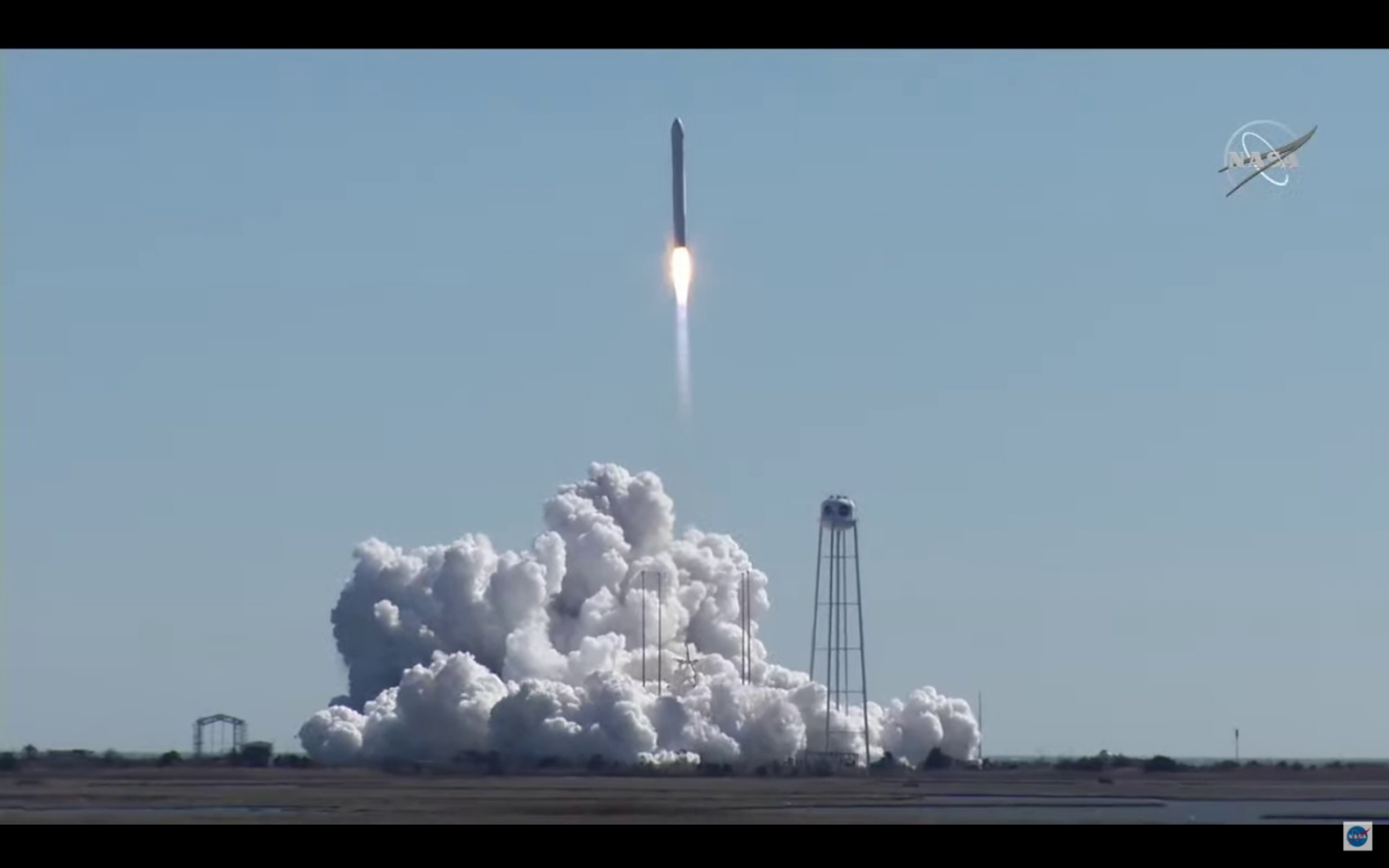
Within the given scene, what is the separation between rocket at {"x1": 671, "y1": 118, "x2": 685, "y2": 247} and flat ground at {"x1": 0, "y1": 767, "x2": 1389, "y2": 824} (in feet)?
85.5

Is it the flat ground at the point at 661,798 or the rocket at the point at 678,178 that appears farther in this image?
the rocket at the point at 678,178

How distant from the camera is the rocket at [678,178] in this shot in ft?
393

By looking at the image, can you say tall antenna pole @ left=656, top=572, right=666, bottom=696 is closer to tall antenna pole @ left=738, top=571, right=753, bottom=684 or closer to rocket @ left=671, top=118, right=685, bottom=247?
tall antenna pole @ left=738, top=571, right=753, bottom=684

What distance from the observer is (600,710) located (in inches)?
5645

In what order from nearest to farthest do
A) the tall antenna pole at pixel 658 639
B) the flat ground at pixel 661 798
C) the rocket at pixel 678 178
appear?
the flat ground at pixel 661 798 → the rocket at pixel 678 178 → the tall antenna pole at pixel 658 639
